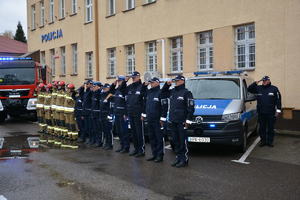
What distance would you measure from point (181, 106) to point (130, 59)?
14.2 m

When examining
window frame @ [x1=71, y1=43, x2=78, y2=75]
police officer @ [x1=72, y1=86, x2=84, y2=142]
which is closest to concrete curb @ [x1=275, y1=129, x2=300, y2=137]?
police officer @ [x1=72, y1=86, x2=84, y2=142]

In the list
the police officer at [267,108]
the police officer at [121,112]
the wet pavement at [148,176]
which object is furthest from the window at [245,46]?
the police officer at [121,112]

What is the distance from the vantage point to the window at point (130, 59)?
22141mm

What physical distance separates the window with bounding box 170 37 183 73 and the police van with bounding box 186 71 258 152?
25.8ft

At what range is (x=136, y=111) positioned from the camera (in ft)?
32.2

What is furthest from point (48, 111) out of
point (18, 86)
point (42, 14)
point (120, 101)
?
point (42, 14)

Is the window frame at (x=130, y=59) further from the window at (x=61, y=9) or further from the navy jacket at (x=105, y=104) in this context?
the navy jacket at (x=105, y=104)

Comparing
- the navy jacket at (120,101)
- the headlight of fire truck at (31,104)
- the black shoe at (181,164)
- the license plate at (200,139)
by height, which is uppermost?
the navy jacket at (120,101)

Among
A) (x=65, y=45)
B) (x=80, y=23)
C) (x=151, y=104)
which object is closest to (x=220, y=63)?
(x=151, y=104)

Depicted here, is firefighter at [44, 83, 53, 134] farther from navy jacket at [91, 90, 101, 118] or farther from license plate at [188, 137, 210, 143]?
license plate at [188, 137, 210, 143]

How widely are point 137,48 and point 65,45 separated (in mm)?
9981

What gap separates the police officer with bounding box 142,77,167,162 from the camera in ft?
30.0

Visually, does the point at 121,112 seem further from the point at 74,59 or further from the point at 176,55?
the point at 74,59

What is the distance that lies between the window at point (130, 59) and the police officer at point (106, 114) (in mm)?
11123
